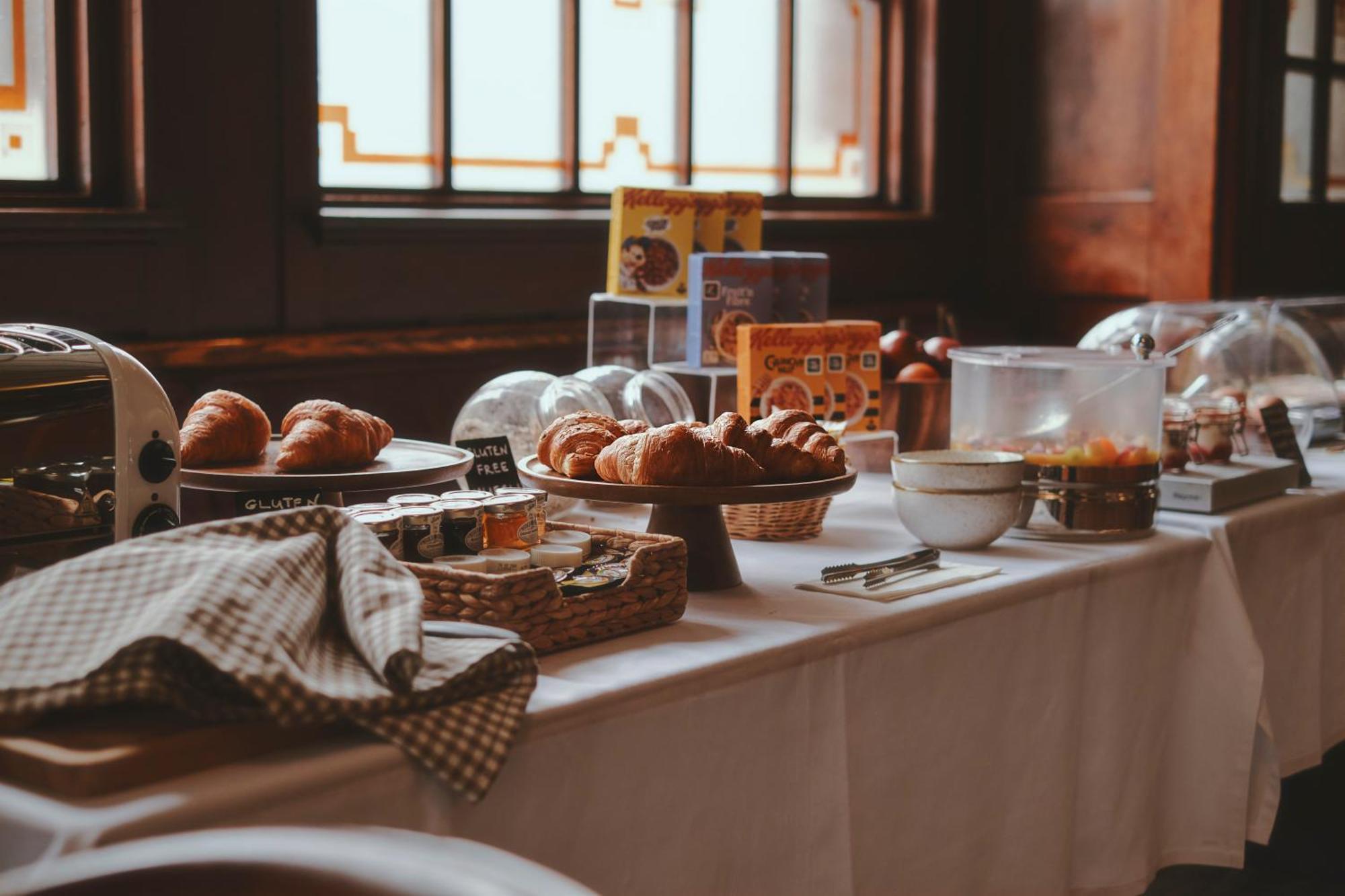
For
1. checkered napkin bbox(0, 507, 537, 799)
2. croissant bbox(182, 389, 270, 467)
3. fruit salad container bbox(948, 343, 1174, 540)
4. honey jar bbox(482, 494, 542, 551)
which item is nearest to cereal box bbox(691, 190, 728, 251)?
fruit salad container bbox(948, 343, 1174, 540)

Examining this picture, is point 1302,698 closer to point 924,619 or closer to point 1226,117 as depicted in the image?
point 924,619

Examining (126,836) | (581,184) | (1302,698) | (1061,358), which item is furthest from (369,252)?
(126,836)

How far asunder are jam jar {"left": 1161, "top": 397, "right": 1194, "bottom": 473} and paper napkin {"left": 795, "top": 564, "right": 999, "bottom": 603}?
60cm

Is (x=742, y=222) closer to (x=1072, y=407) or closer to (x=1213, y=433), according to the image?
(x=1072, y=407)

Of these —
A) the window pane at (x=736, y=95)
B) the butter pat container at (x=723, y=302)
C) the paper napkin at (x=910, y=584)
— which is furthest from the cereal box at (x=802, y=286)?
the window pane at (x=736, y=95)

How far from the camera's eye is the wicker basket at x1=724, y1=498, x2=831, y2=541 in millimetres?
1896

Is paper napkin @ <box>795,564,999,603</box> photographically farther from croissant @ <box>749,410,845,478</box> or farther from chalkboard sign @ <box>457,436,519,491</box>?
chalkboard sign @ <box>457,436,519,491</box>

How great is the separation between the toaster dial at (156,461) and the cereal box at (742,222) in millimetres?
1318

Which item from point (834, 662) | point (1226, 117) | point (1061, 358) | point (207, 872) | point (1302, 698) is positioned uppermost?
point (1226, 117)

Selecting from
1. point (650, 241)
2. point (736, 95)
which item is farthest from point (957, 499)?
point (736, 95)

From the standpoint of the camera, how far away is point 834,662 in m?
1.41

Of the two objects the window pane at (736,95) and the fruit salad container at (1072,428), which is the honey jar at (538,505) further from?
the window pane at (736,95)

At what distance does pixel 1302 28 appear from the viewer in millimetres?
4305

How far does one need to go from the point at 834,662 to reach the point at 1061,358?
0.79m
